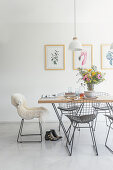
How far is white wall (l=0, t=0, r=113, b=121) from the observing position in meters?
4.04

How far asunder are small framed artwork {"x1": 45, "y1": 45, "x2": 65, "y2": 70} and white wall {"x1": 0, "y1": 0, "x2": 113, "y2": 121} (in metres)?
0.11

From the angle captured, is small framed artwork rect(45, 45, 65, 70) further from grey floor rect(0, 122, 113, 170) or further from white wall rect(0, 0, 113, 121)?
grey floor rect(0, 122, 113, 170)

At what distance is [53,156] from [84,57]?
2711 millimetres

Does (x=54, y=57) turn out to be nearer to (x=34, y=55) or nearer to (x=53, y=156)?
(x=34, y=55)

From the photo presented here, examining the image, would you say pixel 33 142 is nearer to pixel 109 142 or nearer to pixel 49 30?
pixel 109 142

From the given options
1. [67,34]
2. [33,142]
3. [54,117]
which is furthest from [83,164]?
[67,34]

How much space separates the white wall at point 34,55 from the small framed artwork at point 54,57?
0.37 feet

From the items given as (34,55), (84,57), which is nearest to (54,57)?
(34,55)

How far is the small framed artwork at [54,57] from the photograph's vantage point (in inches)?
159

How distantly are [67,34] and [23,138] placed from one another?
279 centimetres

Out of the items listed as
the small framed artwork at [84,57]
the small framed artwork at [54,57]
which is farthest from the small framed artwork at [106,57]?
the small framed artwork at [54,57]

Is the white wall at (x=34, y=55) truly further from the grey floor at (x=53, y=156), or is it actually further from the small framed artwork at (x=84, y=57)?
the grey floor at (x=53, y=156)

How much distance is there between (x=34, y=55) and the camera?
4062mm

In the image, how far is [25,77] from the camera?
408 centimetres
